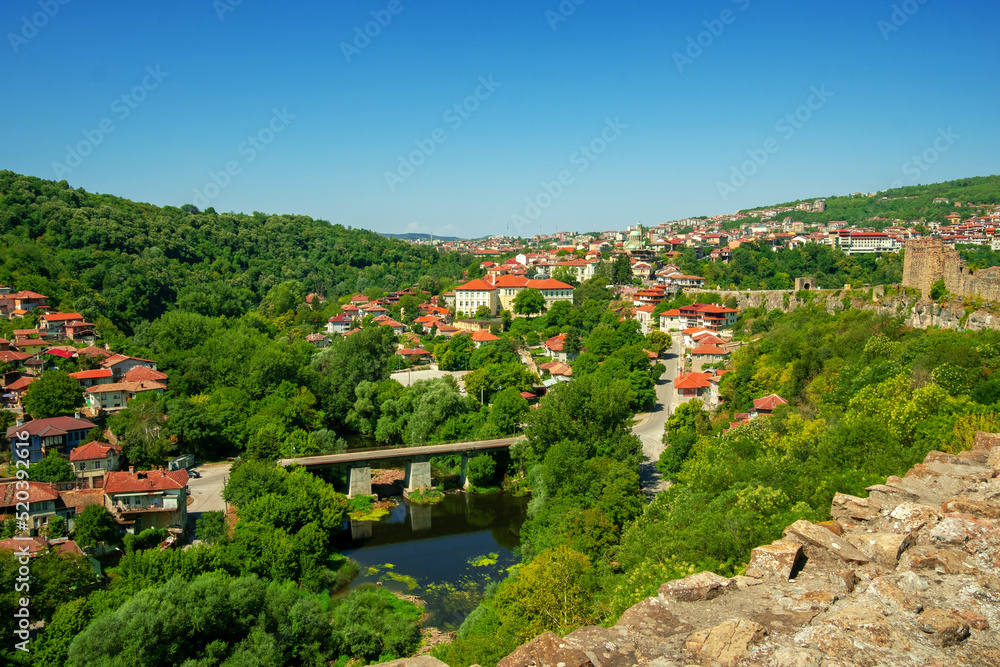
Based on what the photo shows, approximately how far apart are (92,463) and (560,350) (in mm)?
23736

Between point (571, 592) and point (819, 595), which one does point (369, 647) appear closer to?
point (571, 592)

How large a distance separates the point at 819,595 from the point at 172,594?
32.0 feet

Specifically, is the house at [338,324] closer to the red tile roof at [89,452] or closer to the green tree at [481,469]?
the green tree at [481,469]

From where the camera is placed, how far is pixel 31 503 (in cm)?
1403

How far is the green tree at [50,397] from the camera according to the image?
20234 millimetres

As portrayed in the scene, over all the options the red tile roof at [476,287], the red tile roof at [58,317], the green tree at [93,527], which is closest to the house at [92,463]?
the green tree at [93,527]

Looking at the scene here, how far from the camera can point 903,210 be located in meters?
82.4

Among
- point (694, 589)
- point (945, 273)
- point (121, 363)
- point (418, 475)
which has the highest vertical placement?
point (945, 273)

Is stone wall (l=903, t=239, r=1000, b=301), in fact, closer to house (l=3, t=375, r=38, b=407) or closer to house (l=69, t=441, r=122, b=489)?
house (l=69, t=441, r=122, b=489)

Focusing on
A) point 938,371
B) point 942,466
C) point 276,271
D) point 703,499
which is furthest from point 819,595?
point 276,271

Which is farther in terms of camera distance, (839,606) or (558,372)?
(558,372)

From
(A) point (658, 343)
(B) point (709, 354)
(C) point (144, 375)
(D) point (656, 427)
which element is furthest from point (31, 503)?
(A) point (658, 343)

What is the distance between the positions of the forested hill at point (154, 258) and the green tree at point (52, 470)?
1913 cm

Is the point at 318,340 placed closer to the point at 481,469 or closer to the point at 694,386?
the point at 481,469
